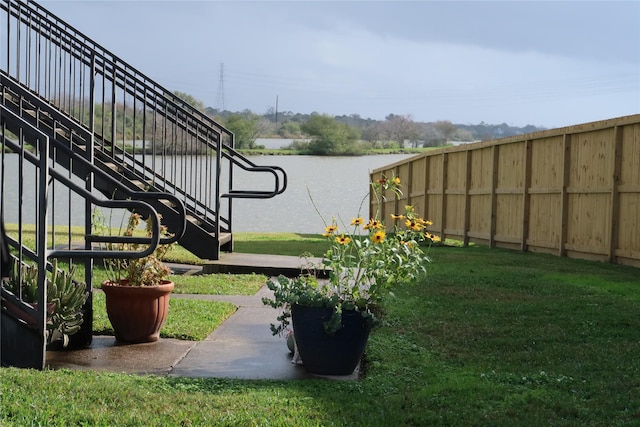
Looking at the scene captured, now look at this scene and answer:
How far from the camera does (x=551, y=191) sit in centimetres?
1318

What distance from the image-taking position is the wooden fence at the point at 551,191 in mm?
11172

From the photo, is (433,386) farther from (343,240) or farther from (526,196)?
(526,196)

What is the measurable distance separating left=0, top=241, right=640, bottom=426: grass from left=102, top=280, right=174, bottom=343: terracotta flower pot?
99 centimetres

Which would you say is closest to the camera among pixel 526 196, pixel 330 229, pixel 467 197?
pixel 330 229

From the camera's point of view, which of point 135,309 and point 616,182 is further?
point 616,182

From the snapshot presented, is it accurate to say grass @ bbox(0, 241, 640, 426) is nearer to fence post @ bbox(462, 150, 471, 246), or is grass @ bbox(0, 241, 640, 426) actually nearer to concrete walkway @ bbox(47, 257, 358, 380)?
concrete walkway @ bbox(47, 257, 358, 380)

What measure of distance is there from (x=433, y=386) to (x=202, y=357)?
1601 millimetres

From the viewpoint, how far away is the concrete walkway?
472 cm

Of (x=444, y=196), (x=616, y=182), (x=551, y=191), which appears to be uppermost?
(x=616, y=182)

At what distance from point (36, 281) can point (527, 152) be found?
1084 centimetres

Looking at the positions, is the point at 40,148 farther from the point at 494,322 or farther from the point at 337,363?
the point at 494,322

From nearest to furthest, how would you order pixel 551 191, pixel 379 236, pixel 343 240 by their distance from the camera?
pixel 379 236 → pixel 343 240 → pixel 551 191

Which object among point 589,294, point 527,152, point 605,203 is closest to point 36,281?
point 589,294

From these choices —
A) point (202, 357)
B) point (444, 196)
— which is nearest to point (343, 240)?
point (202, 357)
